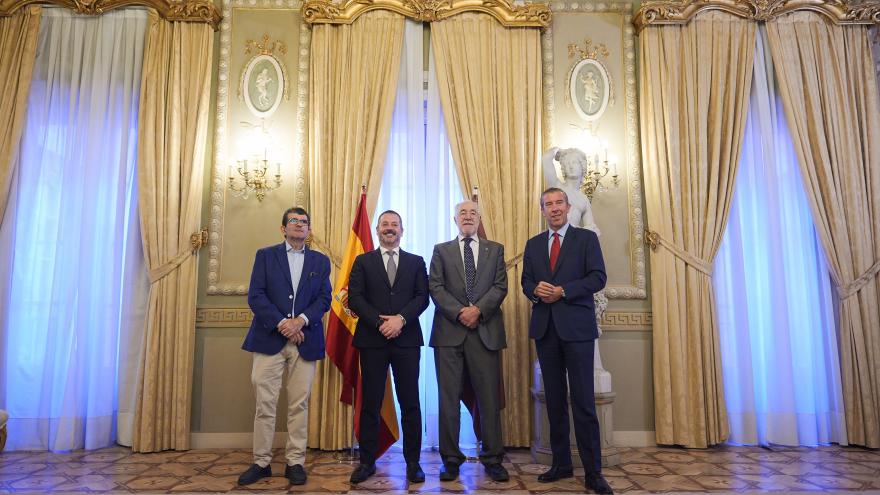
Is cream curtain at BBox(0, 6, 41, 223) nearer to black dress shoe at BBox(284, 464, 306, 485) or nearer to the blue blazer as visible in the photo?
the blue blazer

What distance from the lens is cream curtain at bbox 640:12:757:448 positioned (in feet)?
14.4

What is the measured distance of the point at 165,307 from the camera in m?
4.36

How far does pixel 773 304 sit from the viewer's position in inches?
178

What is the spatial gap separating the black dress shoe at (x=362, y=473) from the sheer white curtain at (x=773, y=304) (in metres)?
2.86

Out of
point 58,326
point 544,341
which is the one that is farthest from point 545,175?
point 58,326

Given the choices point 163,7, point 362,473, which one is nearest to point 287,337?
point 362,473

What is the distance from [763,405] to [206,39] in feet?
17.6

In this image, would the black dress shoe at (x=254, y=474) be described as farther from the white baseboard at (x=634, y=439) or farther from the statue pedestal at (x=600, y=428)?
the white baseboard at (x=634, y=439)

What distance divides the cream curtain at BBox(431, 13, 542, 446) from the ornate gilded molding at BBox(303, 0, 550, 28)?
7 cm

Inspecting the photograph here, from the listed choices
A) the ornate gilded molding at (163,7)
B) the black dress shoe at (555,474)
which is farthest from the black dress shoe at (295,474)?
the ornate gilded molding at (163,7)

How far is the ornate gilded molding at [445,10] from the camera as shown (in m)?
4.73

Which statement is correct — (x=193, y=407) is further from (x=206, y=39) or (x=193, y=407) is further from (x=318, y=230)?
(x=206, y=39)

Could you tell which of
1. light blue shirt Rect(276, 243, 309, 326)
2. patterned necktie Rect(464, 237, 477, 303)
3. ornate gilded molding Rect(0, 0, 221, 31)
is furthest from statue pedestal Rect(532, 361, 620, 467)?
ornate gilded molding Rect(0, 0, 221, 31)

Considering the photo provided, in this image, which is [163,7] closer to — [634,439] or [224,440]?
[224,440]
